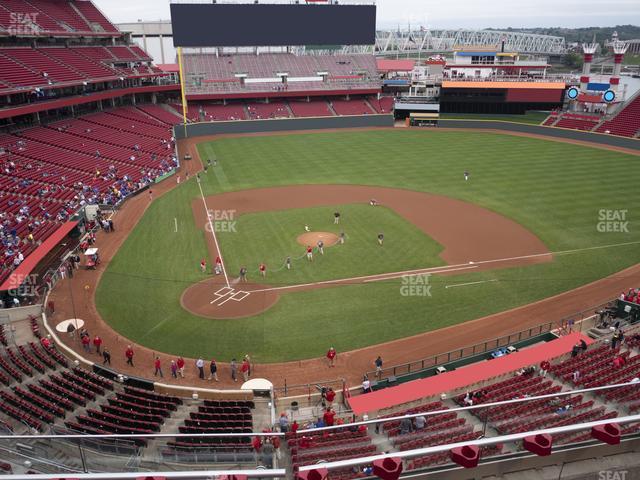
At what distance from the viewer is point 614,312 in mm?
24906

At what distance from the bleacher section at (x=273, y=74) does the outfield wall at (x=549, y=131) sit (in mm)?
19093

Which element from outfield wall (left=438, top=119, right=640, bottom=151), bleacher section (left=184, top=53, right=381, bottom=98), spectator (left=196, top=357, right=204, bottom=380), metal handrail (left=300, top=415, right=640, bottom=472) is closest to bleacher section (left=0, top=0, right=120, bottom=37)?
bleacher section (left=184, top=53, right=381, bottom=98)

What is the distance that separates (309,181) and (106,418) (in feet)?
121

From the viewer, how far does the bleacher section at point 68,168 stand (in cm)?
3434

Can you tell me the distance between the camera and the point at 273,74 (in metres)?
89.1

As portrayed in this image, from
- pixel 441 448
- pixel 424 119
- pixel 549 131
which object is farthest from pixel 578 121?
pixel 441 448

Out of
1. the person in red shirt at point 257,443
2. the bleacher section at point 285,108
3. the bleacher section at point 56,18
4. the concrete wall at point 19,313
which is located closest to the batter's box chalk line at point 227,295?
the concrete wall at point 19,313

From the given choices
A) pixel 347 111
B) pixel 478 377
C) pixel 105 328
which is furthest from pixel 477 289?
pixel 347 111

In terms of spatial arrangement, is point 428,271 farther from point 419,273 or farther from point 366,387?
point 366,387

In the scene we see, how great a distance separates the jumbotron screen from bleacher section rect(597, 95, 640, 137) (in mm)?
40831

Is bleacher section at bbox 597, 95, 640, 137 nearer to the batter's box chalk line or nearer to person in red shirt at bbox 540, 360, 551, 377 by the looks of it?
person in red shirt at bbox 540, 360, 551, 377

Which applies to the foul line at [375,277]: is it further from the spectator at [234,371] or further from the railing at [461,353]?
the spectator at [234,371]

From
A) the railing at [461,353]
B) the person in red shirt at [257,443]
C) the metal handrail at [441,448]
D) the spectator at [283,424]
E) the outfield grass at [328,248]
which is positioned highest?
the metal handrail at [441,448]

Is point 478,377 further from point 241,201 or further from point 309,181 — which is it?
point 309,181
